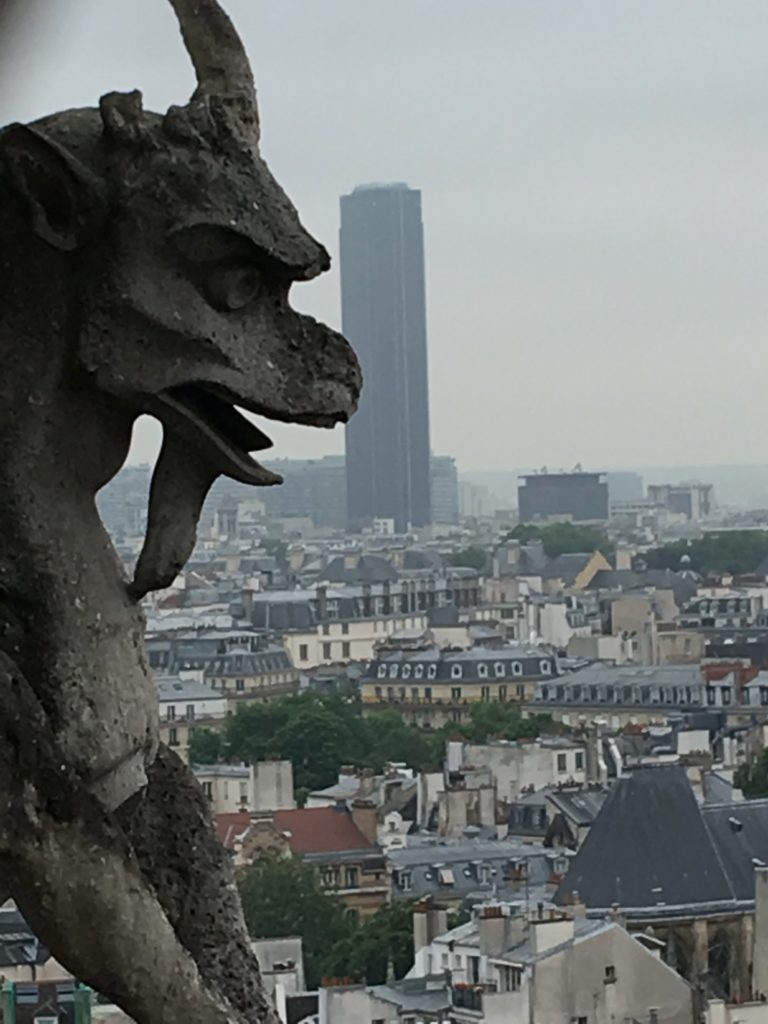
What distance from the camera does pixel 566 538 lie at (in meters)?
58.8

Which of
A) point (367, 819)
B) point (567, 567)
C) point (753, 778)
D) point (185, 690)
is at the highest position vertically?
point (567, 567)

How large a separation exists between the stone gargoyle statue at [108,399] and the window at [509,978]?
14.5 metres

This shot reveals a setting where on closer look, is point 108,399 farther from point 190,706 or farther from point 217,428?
point 190,706

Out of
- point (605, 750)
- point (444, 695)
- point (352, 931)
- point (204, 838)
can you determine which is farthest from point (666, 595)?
point (204, 838)

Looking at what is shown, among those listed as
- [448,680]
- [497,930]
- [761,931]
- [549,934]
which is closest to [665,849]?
[761,931]

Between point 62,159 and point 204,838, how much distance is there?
37 cm

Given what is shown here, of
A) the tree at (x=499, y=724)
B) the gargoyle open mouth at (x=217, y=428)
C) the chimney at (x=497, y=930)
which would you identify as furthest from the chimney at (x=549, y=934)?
the gargoyle open mouth at (x=217, y=428)

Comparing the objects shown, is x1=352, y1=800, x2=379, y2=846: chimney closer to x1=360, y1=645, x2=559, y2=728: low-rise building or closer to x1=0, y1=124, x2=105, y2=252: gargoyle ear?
x1=360, y1=645, x2=559, y2=728: low-rise building

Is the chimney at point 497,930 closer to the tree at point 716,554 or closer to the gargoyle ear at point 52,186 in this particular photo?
the gargoyle ear at point 52,186

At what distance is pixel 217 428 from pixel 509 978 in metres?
14.8

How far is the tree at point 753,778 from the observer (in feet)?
81.7

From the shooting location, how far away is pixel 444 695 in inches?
1378

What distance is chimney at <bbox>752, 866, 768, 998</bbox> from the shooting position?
18047mm

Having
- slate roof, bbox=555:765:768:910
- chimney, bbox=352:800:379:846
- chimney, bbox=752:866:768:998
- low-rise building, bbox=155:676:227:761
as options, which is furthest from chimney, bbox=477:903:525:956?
low-rise building, bbox=155:676:227:761
